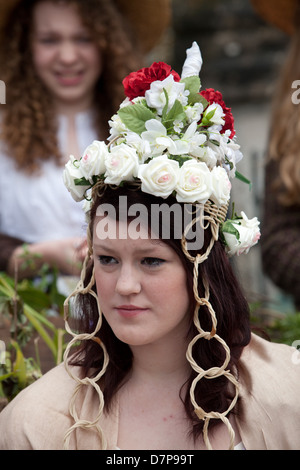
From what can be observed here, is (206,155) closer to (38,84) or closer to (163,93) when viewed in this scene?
(163,93)

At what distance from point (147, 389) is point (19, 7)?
2.04m

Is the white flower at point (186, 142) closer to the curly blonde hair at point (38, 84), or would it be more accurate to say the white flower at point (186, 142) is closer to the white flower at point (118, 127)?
the white flower at point (118, 127)

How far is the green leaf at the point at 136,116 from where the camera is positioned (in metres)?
1.38

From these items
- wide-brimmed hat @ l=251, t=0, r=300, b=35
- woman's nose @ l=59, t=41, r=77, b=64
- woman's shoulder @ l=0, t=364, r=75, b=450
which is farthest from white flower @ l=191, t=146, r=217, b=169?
wide-brimmed hat @ l=251, t=0, r=300, b=35

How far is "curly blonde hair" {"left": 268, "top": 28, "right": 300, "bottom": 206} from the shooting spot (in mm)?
2645

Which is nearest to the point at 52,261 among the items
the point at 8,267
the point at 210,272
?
the point at 8,267

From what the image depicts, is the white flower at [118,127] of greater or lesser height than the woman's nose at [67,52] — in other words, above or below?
below

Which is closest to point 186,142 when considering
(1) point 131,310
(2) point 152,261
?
(2) point 152,261

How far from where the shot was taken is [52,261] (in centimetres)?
255

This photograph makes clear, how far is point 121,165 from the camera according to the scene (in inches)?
52.1

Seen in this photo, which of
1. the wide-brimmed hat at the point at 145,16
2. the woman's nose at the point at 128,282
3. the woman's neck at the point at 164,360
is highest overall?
the wide-brimmed hat at the point at 145,16

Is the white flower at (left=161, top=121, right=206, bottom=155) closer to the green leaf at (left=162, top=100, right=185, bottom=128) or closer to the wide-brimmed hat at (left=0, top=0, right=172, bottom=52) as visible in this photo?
the green leaf at (left=162, top=100, right=185, bottom=128)

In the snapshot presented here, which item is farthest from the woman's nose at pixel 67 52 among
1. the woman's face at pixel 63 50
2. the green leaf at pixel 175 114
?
the green leaf at pixel 175 114
